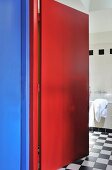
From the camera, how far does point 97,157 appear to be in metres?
2.89

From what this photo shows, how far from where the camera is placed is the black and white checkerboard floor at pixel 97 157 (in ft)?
8.57

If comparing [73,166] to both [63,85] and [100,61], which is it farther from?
[100,61]

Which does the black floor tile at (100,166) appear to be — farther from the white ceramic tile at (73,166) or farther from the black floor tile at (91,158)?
the white ceramic tile at (73,166)

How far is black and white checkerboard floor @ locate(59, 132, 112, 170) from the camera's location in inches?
103

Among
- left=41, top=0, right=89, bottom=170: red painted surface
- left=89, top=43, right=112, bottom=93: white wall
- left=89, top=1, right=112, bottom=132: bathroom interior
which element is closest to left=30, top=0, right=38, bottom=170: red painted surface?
left=41, top=0, right=89, bottom=170: red painted surface

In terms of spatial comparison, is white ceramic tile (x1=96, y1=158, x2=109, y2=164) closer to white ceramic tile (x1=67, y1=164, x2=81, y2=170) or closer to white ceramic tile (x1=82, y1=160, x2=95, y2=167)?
white ceramic tile (x1=82, y1=160, x2=95, y2=167)

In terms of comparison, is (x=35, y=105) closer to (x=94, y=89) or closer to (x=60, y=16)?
(x=60, y=16)

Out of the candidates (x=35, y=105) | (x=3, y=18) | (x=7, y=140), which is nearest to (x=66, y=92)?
(x=35, y=105)

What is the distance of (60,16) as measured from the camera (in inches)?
93.8

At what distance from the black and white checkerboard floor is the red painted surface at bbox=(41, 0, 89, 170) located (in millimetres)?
102

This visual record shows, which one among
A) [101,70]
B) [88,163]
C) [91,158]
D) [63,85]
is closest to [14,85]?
[63,85]

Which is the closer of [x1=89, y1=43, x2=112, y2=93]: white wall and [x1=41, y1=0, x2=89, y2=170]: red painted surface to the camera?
[x1=41, y1=0, x2=89, y2=170]: red painted surface

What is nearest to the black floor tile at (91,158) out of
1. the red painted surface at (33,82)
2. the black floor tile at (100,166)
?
the black floor tile at (100,166)

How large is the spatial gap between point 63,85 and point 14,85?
876 mm
